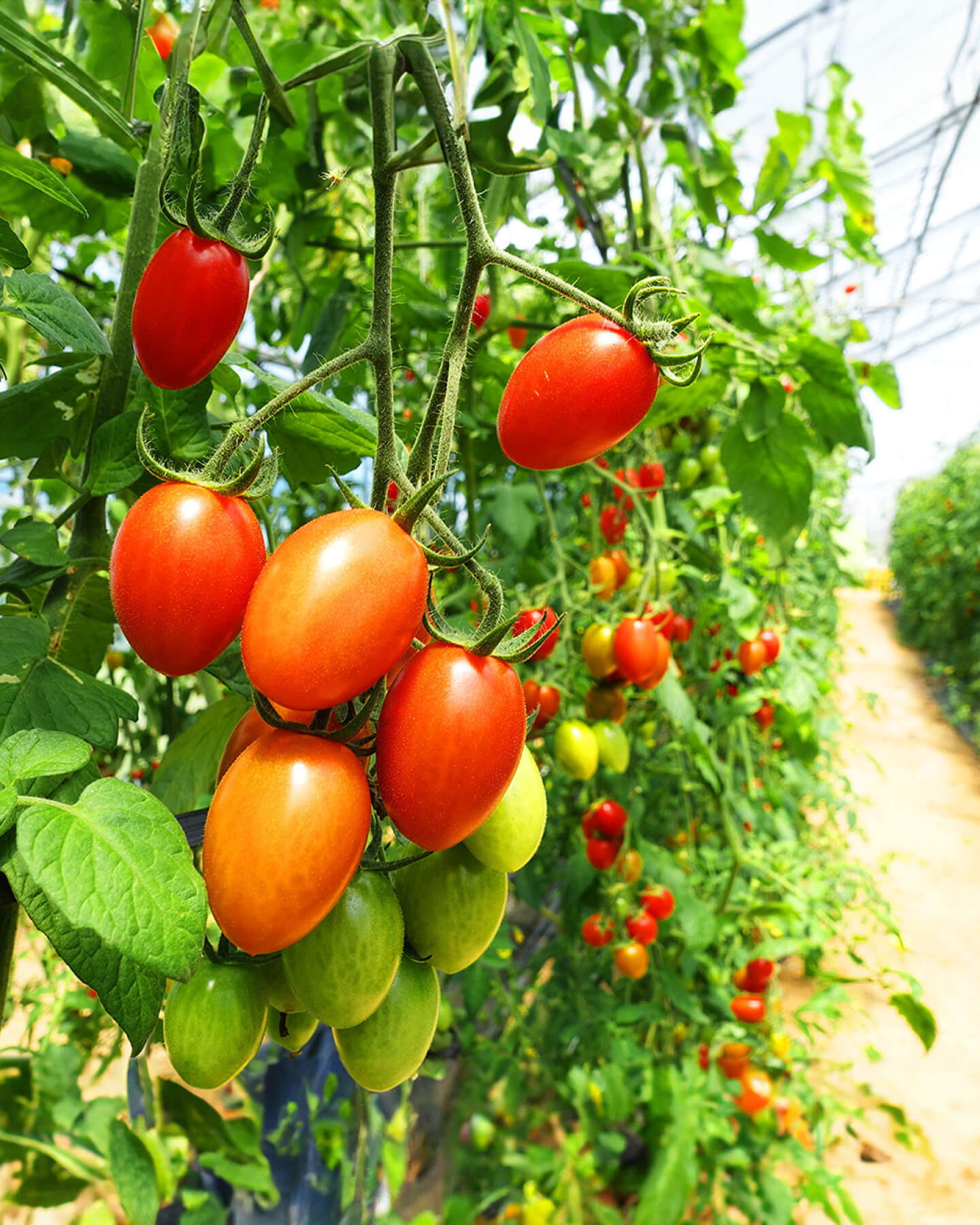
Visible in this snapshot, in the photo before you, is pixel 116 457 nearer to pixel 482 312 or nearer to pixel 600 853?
pixel 482 312

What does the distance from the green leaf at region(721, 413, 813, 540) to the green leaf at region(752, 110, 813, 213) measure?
1.23ft

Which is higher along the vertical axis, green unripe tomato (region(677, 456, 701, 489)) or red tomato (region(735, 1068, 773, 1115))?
green unripe tomato (region(677, 456, 701, 489))

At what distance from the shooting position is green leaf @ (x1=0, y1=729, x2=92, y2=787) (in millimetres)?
260

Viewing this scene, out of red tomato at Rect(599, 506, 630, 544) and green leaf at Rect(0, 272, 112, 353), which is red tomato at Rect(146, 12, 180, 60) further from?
red tomato at Rect(599, 506, 630, 544)

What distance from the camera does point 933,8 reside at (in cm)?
524

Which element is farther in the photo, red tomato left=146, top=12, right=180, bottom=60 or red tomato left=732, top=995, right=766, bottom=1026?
red tomato left=732, top=995, right=766, bottom=1026

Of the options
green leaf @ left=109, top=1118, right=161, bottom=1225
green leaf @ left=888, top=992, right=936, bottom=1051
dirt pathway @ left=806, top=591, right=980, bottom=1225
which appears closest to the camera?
green leaf @ left=109, top=1118, right=161, bottom=1225

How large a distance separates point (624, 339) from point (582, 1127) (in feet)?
4.86

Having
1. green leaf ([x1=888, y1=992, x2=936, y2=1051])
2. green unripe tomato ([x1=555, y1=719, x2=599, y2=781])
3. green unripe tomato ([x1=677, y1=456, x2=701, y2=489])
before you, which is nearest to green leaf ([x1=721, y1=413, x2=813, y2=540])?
green unripe tomato ([x1=555, y1=719, x2=599, y2=781])

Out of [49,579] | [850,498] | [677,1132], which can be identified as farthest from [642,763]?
[850,498]

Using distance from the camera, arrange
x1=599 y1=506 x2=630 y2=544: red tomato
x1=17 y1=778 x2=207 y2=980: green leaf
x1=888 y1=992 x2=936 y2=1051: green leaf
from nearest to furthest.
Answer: x1=17 y1=778 x2=207 y2=980: green leaf, x1=888 y1=992 x2=936 y2=1051: green leaf, x1=599 y1=506 x2=630 y2=544: red tomato

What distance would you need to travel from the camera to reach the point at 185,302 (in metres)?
0.32

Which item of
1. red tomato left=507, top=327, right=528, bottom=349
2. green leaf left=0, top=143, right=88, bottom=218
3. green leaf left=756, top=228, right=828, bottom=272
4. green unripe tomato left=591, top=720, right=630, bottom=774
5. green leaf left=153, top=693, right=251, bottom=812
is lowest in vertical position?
green unripe tomato left=591, top=720, right=630, bottom=774

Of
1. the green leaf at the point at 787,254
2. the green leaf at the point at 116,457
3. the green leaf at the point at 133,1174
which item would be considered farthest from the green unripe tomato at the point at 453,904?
the green leaf at the point at 787,254
